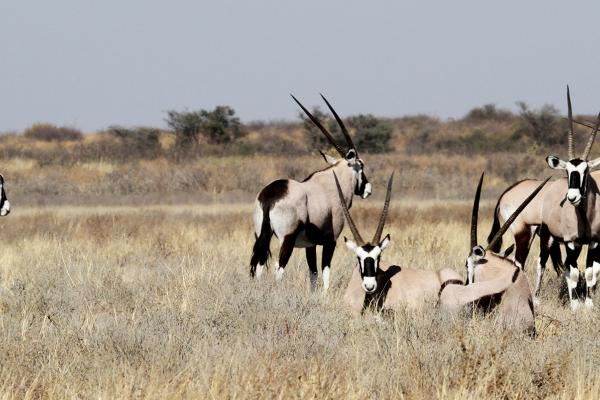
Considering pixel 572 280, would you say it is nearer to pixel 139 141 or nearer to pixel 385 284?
pixel 385 284

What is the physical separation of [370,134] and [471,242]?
35.3 meters

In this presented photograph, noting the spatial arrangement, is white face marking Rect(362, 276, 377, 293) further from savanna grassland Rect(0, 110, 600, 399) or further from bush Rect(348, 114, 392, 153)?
bush Rect(348, 114, 392, 153)

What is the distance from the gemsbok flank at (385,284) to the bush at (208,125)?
34.7 metres

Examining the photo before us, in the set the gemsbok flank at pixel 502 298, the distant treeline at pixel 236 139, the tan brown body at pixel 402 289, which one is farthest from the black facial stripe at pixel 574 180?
the distant treeline at pixel 236 139

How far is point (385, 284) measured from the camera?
7812mm

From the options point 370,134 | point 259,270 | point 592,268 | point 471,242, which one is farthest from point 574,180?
point 370,134

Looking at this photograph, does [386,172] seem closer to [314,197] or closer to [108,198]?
[108,198]

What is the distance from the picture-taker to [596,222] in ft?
29.3

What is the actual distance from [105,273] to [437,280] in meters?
3.54

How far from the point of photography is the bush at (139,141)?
32.7 m

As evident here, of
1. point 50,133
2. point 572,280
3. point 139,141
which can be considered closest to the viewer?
point 572,280

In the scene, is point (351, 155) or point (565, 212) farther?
point (351, 155)

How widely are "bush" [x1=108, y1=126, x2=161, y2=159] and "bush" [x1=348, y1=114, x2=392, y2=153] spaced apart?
28.9 feet

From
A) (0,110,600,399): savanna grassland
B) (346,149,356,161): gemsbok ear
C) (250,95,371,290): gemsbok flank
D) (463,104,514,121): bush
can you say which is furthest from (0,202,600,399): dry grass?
(463,104,514,121): bush
